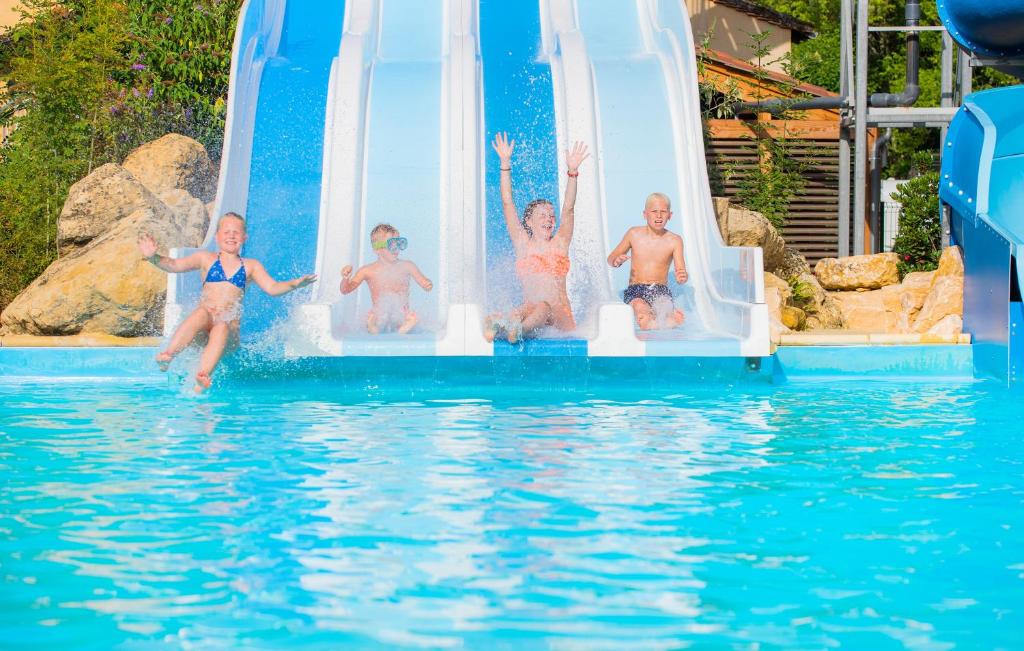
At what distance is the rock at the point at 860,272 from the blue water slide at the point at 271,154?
4.34m

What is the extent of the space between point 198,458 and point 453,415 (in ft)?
4.54

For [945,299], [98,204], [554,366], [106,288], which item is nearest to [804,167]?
[945,299]

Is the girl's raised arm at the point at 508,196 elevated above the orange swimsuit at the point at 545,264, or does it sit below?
above

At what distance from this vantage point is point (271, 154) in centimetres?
814

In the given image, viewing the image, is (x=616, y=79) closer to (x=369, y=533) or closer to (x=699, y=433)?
(x=699, y=433)

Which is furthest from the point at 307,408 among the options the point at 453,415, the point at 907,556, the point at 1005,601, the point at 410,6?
the point at 410,6

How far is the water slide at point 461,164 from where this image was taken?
6.96 m

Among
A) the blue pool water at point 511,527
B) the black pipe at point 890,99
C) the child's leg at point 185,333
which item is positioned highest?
the black pipe at point 890,99

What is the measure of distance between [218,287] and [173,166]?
341 cm

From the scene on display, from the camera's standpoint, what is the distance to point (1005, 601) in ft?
9.23

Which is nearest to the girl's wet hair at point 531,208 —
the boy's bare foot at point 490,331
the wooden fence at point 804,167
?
the boy's bare foot at point 490,331

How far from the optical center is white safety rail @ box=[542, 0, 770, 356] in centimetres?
754

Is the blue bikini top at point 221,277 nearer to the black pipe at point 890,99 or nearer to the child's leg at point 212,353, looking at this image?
the child's leg at point 212,353

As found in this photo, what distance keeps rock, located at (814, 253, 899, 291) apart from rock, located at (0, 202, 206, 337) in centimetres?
532
